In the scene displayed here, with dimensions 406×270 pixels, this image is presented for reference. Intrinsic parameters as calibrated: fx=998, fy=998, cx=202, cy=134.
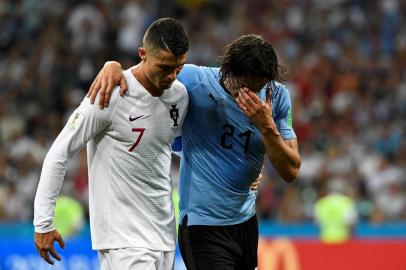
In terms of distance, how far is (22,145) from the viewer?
14.0 meters

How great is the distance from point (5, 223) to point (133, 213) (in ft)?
25.7

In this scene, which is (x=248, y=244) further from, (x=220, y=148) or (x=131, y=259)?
(x=131, y=259)

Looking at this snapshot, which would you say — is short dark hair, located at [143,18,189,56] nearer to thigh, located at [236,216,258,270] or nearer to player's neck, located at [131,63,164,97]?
player's neck, located at [131,63,164,97]

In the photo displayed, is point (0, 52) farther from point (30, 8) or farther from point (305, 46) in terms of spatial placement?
point (305, 46)

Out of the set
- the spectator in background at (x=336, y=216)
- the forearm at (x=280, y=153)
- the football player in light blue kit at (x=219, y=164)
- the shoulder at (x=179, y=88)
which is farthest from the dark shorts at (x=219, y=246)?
the spectator in background at (x=336, y=216)

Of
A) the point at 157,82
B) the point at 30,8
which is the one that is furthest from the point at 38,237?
the point at 30,8

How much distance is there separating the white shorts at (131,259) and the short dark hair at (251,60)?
0.99 meters

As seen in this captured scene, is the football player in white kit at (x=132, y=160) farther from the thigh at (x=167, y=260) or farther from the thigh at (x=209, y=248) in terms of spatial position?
the thigh at (x=209, y=248)

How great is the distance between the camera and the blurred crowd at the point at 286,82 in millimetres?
12891

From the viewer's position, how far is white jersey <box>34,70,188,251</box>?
4949 millimetres

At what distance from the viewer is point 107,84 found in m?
4.98

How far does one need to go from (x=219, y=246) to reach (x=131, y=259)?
19.3 inches

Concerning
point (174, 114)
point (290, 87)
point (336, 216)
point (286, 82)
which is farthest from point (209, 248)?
point (290, 87)

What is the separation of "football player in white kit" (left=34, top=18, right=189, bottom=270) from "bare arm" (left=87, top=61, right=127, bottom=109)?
0.13 ft
